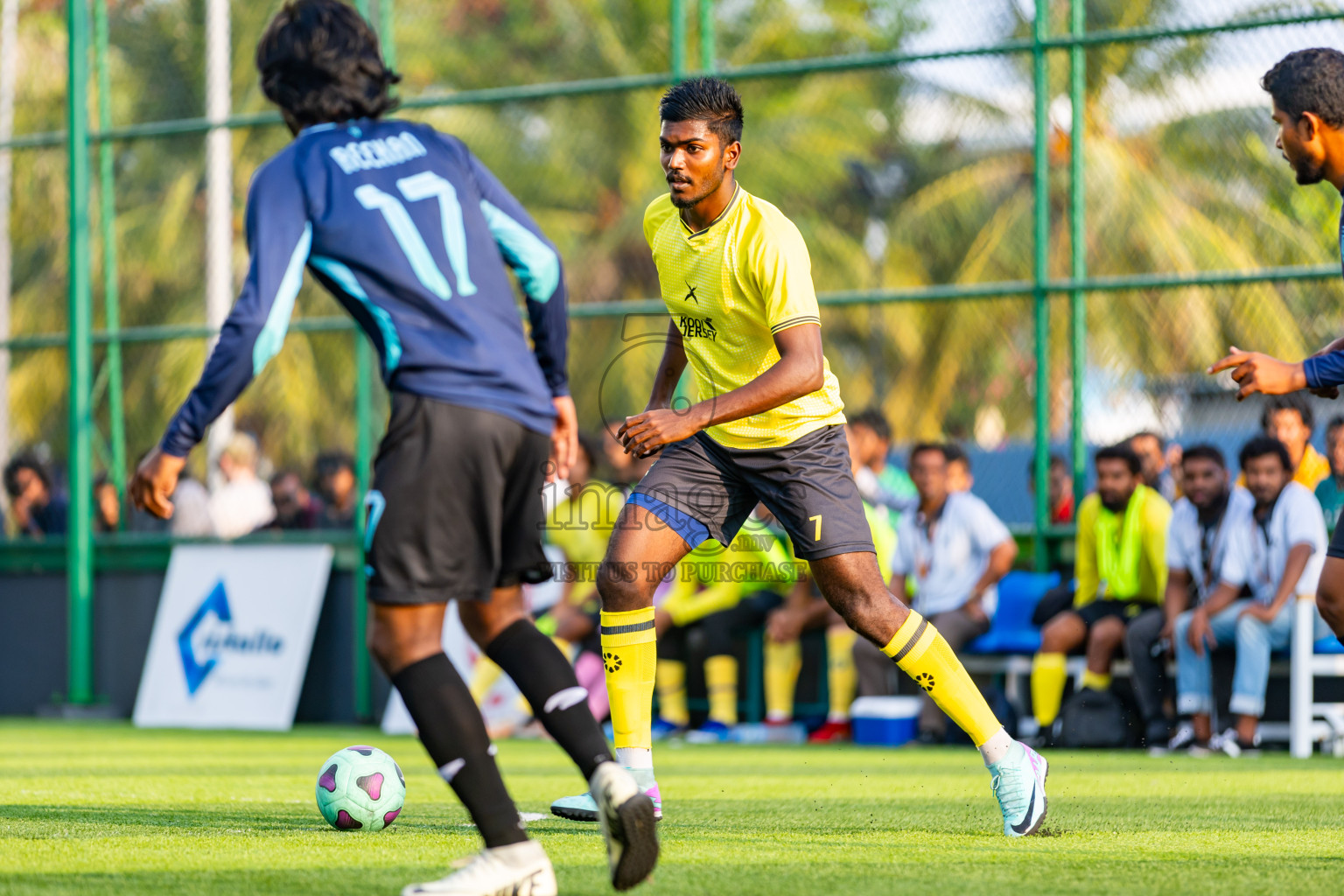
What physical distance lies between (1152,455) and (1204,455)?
2.06 feet

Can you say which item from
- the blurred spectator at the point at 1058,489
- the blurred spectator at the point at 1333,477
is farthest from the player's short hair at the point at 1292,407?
the blurred spectator at the point at 1058,489

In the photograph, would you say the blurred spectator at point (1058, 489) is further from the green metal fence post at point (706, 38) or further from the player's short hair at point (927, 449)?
the green metal fence post at point (706, 38)

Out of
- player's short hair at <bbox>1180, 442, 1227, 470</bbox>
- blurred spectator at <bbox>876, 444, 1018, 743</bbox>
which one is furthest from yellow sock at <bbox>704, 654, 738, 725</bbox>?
player's short hair at <bbox>1180, 442, 1227, 470</bbox>

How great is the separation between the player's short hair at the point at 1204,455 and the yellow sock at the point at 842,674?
225 centimetres

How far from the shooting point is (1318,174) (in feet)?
15.4

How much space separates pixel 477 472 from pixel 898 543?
7086 mm

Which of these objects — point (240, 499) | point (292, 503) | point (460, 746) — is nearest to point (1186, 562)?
point (292, 503)

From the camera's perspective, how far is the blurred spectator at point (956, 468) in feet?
34.6

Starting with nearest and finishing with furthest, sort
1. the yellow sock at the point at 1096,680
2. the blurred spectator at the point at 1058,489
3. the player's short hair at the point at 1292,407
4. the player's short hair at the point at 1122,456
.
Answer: the yellow sock at the point at 1096,680
the player's short hair at the point at 1292,407
the player's short hair at the point at 1122,456
the blurred spectator at the point at 1058,489

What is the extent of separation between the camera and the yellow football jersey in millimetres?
5148

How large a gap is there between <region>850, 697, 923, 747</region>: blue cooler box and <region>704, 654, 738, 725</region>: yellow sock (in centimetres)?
88

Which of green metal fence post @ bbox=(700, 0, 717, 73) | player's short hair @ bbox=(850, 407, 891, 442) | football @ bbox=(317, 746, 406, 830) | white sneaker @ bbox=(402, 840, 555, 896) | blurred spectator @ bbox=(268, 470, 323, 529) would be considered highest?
green metal fence post @ bbox=(700, 0, 717, 73)

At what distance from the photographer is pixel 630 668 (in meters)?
5.34

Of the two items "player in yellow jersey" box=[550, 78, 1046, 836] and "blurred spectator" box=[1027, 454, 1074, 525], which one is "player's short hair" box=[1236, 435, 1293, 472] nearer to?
"blurred spectator" box=[1027, 454, 1074, 525]
